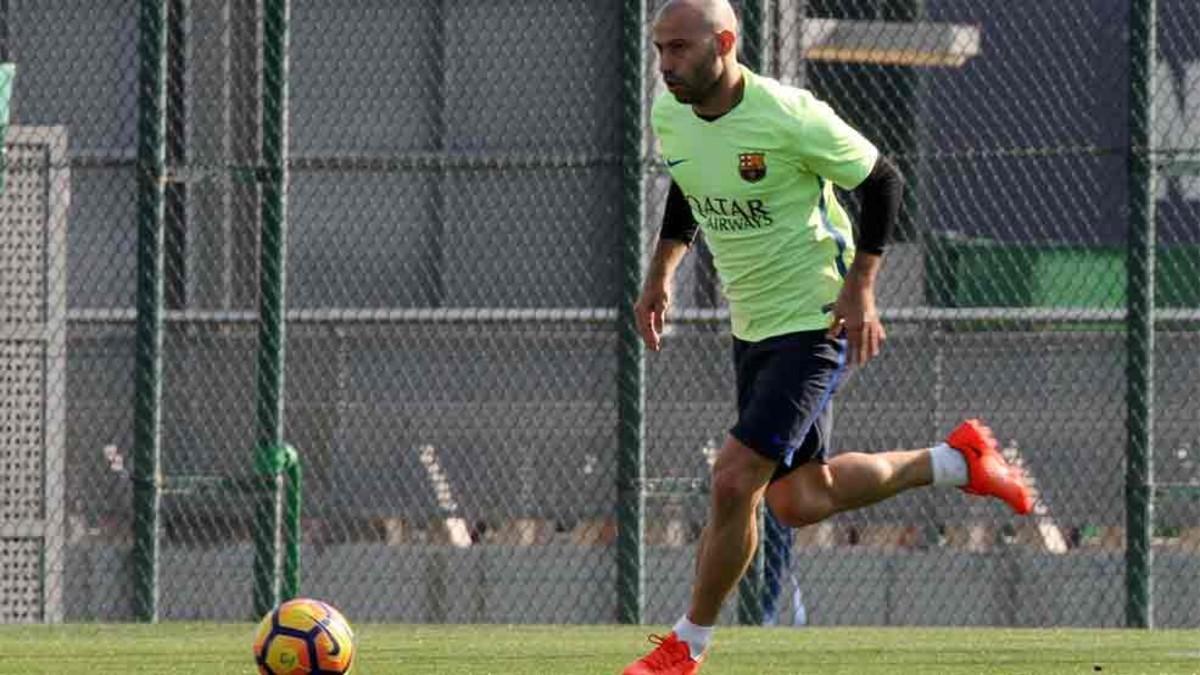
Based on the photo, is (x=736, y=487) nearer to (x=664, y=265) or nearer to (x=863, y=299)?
(x=863, y=299)

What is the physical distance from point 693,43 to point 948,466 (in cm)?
179

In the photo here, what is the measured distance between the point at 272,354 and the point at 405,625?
1.34 metres

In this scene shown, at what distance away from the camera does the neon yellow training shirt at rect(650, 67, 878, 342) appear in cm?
716

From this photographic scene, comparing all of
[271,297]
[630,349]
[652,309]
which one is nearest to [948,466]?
[652,309]

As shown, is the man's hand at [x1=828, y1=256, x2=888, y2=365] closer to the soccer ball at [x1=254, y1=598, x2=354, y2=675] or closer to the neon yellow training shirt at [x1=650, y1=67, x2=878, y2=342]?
the neon yellow training shirt at [x1=650, y1=67, x2=878, y2=342]

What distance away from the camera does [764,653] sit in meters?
9.27

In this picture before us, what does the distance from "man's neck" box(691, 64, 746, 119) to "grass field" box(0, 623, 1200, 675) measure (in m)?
1.94

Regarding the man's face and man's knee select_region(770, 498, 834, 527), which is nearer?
the man's face

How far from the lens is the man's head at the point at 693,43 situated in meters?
7.08

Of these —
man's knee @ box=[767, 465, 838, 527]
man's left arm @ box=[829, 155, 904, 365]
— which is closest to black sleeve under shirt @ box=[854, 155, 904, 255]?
man's left arm @ box=[829, 155, 904, 365]

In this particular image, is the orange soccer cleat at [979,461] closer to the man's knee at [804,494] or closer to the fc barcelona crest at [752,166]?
the man's knee at [804,494]

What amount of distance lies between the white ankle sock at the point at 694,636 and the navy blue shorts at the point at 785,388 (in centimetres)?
50

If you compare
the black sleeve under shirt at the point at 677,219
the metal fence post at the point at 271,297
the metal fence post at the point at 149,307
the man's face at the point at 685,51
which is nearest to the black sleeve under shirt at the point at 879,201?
the man's face at the point at 685,51

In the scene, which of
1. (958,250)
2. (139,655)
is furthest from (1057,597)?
(139,655)
